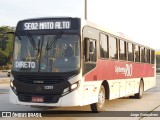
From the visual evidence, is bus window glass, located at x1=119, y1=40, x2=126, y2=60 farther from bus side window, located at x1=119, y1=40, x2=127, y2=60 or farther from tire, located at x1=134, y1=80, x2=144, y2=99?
tire, located at x1=134, y1=80, x2=144, y2=99

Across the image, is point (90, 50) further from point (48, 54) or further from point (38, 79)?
point (38, 79)

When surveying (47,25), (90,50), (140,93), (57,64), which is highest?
(47,25)

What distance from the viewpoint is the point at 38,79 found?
1144 cm

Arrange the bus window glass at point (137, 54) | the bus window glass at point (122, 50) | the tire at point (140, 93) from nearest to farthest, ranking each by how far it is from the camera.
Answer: the bus window glass at point (122, 50), the bus window glass at point (137, 54), the tire at point (140, 93)

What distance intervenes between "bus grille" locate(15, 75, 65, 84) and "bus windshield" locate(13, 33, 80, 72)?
20 cm

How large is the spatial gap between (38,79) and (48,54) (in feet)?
2.62

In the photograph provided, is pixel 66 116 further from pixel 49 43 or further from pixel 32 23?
pixel 32 23

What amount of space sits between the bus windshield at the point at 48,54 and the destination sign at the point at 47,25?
28 cm

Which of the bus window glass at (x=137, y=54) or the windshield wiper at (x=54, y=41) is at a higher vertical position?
the windshield wiper at (x=54, y=41)

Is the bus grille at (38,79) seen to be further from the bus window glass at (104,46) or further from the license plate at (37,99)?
the bus window glass at (104,46)

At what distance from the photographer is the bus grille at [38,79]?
11318mm

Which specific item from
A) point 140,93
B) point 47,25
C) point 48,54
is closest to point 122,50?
point 140,93

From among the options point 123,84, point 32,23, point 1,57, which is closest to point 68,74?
point 32,23

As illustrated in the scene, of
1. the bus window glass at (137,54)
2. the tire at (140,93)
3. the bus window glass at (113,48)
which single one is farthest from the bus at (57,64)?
the tire at (140,93)
